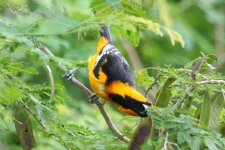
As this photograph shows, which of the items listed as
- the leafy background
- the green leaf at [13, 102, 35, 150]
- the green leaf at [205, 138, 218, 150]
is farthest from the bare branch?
the green leaf at [205, 138, 218, 150]

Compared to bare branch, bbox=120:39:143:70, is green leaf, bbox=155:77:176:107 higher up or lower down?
higher up

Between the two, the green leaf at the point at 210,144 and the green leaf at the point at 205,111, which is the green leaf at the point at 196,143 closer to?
the green leaf at the point at 210,144

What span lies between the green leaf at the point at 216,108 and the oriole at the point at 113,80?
2.02 ft

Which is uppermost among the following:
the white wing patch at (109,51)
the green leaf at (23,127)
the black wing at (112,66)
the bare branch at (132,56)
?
the white wing patch at (109,51)

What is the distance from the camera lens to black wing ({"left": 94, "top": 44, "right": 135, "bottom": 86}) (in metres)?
4.18

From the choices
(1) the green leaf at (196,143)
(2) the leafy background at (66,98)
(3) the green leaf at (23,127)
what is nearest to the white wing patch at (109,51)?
(2) the leafy background at (66,98)

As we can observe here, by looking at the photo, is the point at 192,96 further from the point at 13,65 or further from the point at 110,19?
the point at 13,65

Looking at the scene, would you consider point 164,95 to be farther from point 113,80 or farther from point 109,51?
point 109,51

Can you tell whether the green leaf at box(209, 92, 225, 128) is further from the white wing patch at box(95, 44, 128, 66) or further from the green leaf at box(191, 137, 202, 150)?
the white wing patch at box(95, 44, 128, 66)

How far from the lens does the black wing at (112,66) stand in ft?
13.7

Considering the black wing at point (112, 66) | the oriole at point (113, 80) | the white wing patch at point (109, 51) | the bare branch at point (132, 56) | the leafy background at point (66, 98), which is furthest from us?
the bare branch at point (132, 56)

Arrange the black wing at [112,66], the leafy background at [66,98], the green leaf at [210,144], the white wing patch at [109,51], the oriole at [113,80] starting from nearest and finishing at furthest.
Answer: the leafy background at [66,98] → the green leaf at [210,144] → the oriole at [113,80] → the black wing at [112,66] → the white wing patch at [109,51]

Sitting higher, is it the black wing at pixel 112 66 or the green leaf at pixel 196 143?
the black wing at pixel 112 66

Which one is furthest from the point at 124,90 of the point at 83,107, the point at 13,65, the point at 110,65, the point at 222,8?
the point at 222,8
